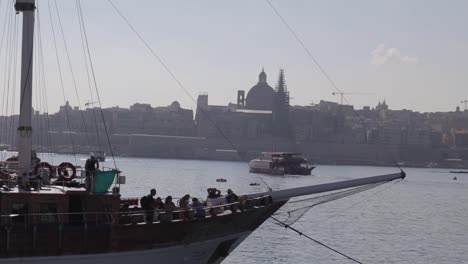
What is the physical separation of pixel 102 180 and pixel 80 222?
3.08 feet

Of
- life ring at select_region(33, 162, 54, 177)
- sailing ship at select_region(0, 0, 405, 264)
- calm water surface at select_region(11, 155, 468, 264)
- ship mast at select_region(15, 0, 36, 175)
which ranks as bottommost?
calm water surface at select_region(11, 155, 468, 264)

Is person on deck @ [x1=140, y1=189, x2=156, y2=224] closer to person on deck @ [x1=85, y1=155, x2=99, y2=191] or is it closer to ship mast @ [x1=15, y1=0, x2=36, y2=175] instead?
person on deck @ [x1=85, y1=155, x2=99, y2=191]

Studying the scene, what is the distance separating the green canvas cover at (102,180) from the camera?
68.3 feet

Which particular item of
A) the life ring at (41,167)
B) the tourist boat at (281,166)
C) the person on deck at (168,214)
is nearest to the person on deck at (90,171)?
the life ring at (41,167)

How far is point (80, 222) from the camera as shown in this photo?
20.6 meters

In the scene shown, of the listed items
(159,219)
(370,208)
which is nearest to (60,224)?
(159,219)

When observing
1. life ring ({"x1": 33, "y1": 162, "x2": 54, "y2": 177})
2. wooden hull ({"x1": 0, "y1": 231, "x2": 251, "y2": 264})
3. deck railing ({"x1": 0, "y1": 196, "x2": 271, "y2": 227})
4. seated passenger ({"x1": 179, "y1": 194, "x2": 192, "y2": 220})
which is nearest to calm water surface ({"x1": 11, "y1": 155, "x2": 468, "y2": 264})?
wooden hull ({"x1": 0, "y1": 231, "x2": 251, "y2": 264})

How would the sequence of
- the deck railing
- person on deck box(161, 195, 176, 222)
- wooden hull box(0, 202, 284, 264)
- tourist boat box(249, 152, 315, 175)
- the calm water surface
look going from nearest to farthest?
wooden hull box(0, 202, 284, 264) < the deck railing < person on deck box(161, 195, 176, 222) < the calm water surface < tourist boat box(249, 152, 315, 175)

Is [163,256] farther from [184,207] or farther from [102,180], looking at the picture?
[102,180]

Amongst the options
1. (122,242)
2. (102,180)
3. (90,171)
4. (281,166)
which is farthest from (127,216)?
(281,166)

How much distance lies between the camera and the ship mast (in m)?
21.7

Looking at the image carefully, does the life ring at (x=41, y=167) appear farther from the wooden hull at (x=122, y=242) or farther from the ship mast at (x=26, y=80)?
the wooden hull at (x=122, y=242)

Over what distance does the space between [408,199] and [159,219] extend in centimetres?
5578

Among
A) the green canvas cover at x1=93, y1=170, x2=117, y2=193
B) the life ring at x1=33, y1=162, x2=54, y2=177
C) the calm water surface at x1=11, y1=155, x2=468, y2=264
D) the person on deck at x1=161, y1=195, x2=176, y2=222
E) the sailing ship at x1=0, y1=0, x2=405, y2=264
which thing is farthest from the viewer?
the calm water surface at x1=11, y1=155, x2=468, y2=264
